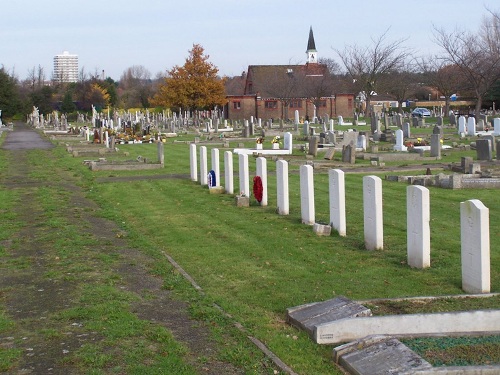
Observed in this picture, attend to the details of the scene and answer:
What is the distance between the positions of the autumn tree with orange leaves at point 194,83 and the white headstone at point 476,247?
67059 mm

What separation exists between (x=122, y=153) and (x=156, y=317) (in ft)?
87.2

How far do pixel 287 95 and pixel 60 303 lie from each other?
238 ft

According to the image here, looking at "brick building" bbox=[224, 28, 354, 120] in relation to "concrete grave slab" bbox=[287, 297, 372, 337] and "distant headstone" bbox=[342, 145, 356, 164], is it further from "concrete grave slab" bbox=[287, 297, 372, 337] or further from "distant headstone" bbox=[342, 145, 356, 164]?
"concrete grave slab" bbox=[287, 297, 372, 337]

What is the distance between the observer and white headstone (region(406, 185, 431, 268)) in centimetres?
970

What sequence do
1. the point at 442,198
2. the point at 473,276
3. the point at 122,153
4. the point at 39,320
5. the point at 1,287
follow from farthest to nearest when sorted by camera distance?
the point at 122,153
the point at 442,198
the point at 1,287
the point at 473,276
the point at 39,320

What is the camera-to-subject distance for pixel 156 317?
25.8 feet

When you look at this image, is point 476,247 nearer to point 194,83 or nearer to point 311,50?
point 194,83

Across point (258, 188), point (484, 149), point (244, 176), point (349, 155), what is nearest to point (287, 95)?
point (349, 155)

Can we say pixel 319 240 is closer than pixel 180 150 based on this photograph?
Yes

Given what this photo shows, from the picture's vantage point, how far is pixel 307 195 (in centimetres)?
1330

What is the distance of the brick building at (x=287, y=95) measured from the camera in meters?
80.9

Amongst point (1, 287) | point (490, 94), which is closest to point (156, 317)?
point (1, 287)

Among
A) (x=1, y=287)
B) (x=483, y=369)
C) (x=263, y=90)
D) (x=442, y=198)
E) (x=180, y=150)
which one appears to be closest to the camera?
(x=483, y=369)

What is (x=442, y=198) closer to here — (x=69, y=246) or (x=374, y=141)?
(x=69, y=246)
